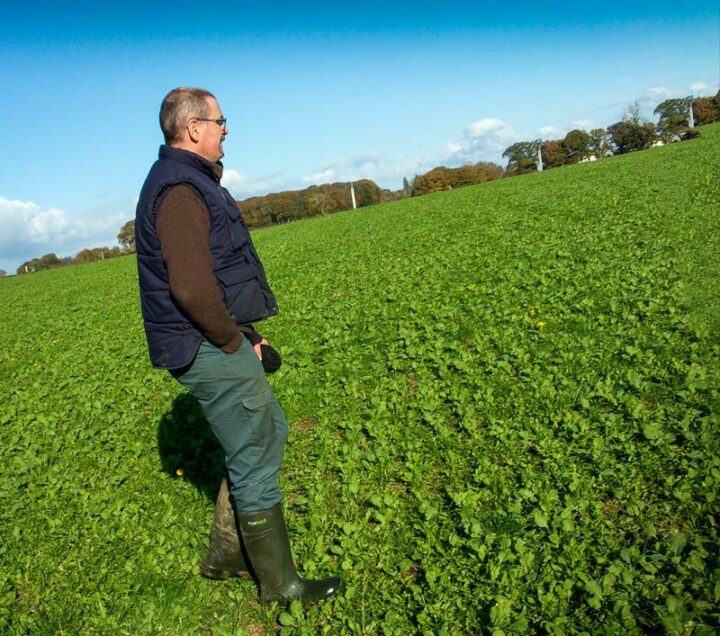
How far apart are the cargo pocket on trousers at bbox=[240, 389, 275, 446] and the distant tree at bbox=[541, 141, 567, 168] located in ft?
416

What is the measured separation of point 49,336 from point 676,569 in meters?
15.9

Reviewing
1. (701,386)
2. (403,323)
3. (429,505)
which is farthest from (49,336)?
(701,386)

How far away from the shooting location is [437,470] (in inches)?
191

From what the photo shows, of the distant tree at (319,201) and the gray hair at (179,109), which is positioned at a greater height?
the distant tree at (319,201)

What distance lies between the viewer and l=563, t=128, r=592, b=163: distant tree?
115 m

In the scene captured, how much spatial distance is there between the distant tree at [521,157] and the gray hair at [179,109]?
11822 centimetres

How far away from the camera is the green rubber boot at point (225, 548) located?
3836mm

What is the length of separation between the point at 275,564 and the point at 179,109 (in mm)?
2854

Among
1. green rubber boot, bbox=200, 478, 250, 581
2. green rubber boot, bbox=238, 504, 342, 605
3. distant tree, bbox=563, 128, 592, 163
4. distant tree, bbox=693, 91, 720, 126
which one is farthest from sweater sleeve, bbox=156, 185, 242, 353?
distant tree, bbox=693, 91, 720, 126

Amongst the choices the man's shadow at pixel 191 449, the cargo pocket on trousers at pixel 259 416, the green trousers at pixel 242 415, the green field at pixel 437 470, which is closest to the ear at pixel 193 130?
the green trousers at pixel 242 415

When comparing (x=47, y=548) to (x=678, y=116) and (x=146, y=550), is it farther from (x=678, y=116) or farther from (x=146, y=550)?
(x=678, y=116)

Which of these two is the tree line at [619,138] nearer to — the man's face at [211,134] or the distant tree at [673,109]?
the distant tree at [673,109]

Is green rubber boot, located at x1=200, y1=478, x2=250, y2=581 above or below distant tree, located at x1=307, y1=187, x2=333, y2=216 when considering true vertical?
below

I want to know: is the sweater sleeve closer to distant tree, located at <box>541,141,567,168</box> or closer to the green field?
the green field
